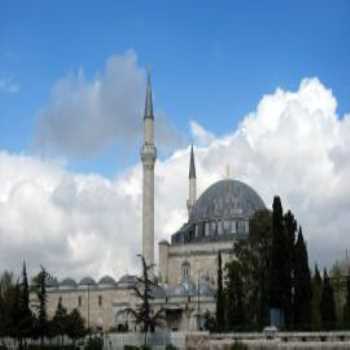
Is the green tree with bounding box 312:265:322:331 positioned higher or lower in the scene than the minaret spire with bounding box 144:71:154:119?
lower

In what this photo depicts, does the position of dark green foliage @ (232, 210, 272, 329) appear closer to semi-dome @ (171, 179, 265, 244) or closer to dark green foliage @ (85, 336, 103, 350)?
dark green foliage @ (85, 336, 103, 350)

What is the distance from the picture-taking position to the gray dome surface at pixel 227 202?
6372 centimetres

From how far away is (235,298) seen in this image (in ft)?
128

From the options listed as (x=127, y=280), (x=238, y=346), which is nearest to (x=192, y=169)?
(x=127, y=280)

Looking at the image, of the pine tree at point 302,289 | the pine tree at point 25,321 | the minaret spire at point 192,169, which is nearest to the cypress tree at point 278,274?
the pine tree at point 302,289

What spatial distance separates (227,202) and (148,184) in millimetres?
11223

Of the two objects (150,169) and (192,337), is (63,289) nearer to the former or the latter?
(150,169)

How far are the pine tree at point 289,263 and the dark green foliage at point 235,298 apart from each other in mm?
6719

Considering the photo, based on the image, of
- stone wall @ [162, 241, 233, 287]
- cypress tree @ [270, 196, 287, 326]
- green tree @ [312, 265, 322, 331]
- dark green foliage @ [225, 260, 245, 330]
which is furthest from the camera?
stone wall @ [162, 241, 233, 287]

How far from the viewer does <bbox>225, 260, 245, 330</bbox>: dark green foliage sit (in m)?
36.5

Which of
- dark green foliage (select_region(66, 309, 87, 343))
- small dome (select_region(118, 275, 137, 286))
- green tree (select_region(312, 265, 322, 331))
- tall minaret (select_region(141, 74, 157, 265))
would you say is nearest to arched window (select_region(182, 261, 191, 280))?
small dome (select_region(118, 275, 137, 286))

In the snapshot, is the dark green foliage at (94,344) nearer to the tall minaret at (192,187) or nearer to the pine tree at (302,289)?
the pine tree at (302,289)

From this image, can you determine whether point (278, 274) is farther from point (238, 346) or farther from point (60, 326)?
point (60, 326)

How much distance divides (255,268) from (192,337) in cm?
1176
